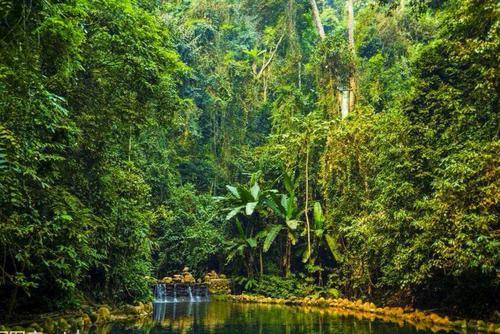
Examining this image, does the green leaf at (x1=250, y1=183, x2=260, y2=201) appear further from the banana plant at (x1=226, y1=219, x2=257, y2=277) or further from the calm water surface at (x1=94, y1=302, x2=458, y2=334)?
the calm water surface at (x1=94, y1=302, x2=458, y2=334)

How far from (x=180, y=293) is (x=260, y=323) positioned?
9578 millimetres

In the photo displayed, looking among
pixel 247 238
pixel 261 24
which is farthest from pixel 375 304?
pixel 261 24

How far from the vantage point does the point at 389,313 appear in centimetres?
1284

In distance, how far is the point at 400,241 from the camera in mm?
11758

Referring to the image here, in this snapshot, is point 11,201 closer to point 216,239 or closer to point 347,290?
point 347,290

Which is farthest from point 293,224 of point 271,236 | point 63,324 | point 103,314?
point 63,324

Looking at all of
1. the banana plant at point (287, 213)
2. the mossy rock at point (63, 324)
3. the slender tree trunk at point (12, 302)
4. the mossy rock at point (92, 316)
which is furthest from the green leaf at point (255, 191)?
the slender tree trunk at point (12, 302)

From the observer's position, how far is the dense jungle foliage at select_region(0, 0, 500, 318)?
7.74 m

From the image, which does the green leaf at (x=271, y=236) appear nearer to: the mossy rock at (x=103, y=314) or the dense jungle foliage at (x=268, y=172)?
the dense jungle foliage at (x=268, y=172)

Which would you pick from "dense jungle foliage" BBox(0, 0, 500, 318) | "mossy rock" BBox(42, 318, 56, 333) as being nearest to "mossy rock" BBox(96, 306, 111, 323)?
"dense jungle foliage" BBox(0, 0, 500, 318)

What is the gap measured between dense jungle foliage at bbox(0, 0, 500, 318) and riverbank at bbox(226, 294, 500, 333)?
463mm

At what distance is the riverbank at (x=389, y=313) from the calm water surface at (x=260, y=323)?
0.56 m

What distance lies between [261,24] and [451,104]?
1804 centimetres

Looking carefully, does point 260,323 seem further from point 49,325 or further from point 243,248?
point 243,248
